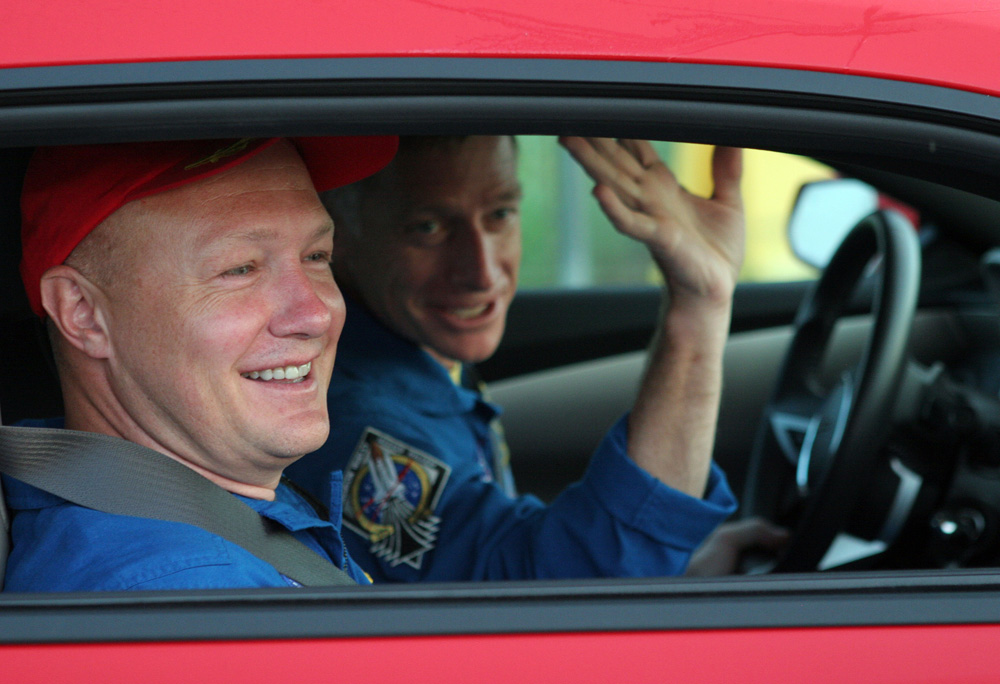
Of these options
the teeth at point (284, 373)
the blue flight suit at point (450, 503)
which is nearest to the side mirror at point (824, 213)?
the blue flight suit at point (450, 503)

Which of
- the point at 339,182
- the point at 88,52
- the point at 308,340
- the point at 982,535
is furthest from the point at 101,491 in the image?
the point at 982,535

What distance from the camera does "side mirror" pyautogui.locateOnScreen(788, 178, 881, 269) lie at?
2.91 m

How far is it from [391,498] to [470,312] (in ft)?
1.49

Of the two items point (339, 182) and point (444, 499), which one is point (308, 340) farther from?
point (444, 499)

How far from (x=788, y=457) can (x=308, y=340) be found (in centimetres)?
131

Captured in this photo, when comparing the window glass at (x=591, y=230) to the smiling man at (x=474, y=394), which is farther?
the window glass at (x=591, y=230)

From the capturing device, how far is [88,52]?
925 millimetres

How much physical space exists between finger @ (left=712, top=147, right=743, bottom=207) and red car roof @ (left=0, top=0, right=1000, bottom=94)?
482 mm

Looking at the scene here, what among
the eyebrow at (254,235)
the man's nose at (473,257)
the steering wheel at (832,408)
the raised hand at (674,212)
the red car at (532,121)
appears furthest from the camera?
the man's nose at (473,257)

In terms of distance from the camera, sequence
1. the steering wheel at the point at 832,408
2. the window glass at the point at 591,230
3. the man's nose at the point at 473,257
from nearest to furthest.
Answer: the steering wheel at the point at 832,408 < the man's nose at the point at 473,257 < the window glass at the point at 591,230

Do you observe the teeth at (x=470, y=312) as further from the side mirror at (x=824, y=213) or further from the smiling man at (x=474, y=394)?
the side mirror at (x=824, y=213)

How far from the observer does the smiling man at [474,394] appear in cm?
158

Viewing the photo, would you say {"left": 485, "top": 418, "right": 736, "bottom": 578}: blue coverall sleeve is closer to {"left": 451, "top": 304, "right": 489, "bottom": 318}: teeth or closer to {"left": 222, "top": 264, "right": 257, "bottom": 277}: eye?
{"left": 451, "top": 304, "right": 489, "bottom": 318}: teeth

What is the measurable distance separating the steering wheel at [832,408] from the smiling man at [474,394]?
26 cm
